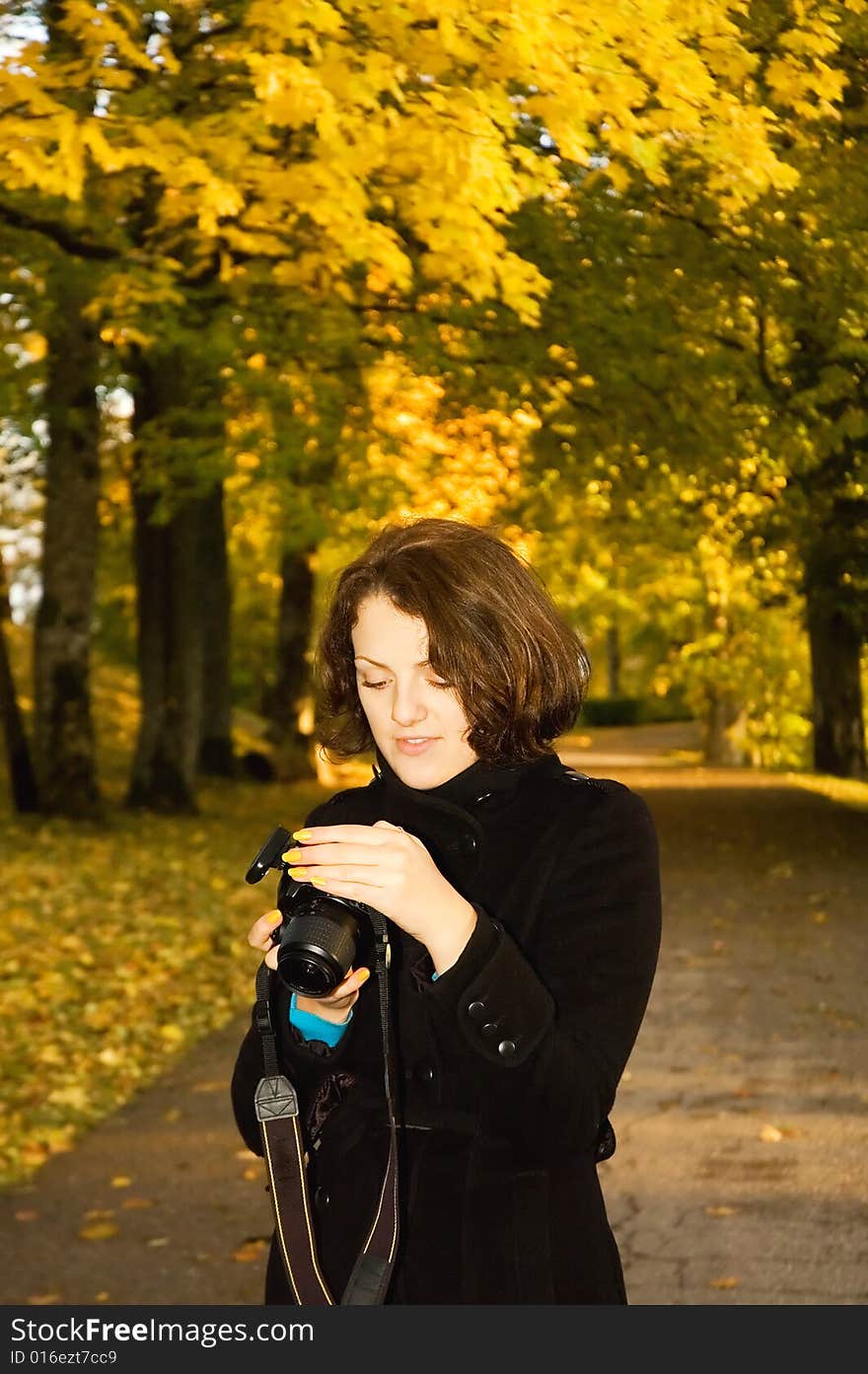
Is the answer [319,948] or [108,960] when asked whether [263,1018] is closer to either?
[319,948]

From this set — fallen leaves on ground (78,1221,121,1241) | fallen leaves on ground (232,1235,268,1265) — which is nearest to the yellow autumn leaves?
fallen leaves on ground (78,1221,121,1241)

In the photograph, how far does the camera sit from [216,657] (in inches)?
985

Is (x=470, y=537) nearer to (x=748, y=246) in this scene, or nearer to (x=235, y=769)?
(x=748, y=246)

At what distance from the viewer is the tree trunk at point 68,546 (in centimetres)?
1683

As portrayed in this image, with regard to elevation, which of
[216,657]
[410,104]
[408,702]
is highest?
[408,702]

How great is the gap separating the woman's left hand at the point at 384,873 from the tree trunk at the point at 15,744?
51.5 ft

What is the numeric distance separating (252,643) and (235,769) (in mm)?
16374

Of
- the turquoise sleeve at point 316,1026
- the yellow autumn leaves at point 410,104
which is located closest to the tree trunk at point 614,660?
the yellow autumn leaves at point 410,104

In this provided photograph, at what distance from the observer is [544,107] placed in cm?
701

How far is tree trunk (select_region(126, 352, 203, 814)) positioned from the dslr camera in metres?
17.0

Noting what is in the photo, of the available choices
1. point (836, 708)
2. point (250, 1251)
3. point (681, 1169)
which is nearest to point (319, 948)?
point (250, 1251)

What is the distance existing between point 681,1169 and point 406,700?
4574 mm

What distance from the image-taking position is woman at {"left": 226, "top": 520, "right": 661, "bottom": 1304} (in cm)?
227
